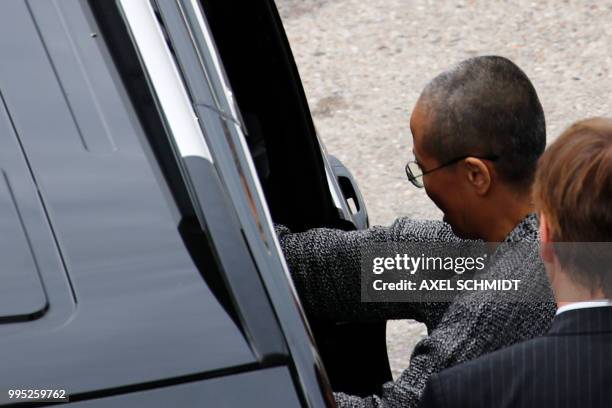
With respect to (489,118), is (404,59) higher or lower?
lower

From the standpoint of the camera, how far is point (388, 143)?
16.5 ft

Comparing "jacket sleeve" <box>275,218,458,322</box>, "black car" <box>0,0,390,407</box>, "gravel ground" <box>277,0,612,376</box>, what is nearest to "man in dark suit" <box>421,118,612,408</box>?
"black car" <box>0,0,390,407</box>

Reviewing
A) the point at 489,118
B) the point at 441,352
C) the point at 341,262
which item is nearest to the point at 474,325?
the point at 441,352

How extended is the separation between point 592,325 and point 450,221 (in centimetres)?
58

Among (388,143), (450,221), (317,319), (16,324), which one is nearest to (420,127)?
(450,221)

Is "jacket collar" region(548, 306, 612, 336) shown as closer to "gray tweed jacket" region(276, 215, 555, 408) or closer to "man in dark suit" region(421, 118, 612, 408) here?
"man in dark suit" region(421, 118, 612, 408)

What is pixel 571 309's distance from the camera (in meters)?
1.50

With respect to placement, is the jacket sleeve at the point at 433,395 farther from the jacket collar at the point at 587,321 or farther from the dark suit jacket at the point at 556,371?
the jacket collar at the point at 587,321

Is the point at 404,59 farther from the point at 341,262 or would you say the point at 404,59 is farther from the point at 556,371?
the point at 556,371

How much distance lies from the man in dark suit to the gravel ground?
297 cm

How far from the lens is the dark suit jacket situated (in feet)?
4.88

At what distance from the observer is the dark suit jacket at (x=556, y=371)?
149 centimetres

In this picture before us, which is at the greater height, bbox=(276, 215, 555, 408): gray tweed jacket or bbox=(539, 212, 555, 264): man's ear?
bbox=(539, 212, 555, 264): man's ear

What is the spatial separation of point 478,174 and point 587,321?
51 centimetres
